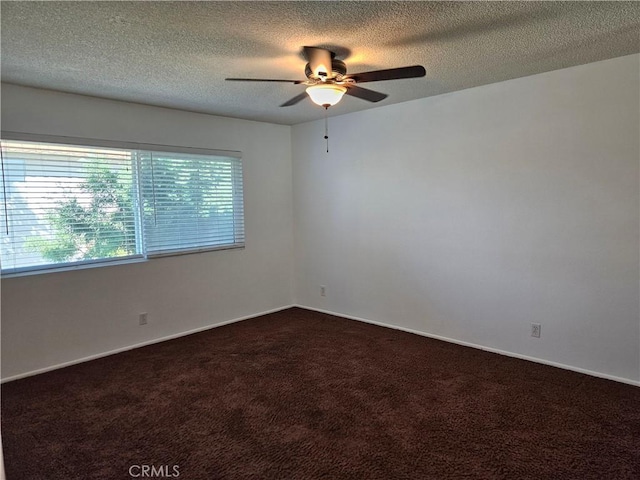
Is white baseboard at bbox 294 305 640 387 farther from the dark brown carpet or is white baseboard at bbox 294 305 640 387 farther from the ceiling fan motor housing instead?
the ceiling fan motor housing

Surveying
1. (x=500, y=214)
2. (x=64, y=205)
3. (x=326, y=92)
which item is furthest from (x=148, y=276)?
(x=500, y=214)

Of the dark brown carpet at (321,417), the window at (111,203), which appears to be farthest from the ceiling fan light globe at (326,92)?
the window at (111,203)

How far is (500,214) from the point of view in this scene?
11.8ft

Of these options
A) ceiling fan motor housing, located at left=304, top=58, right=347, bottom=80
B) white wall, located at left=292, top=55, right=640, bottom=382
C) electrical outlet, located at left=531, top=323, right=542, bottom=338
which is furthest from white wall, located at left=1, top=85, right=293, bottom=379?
electrical outlet, located at left=531, top=323, right=542, bottom=338

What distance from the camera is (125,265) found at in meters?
3.92

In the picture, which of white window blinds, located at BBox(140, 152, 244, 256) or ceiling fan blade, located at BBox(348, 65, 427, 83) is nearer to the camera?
ceiling fan blade, located at BBox(348, 65, 427, 83)

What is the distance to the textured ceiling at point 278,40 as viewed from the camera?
2.07m

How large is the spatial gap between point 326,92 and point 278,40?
1.35 feet

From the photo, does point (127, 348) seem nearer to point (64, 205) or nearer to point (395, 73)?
point (64, 205)

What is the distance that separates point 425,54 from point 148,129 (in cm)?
270

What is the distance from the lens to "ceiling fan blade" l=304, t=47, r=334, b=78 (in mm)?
2430

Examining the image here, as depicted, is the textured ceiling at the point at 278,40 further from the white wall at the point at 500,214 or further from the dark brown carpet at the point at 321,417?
the dark brown carpet at the point at 321,417

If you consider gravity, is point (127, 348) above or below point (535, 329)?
below

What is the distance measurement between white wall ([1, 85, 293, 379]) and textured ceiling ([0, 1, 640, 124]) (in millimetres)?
302
